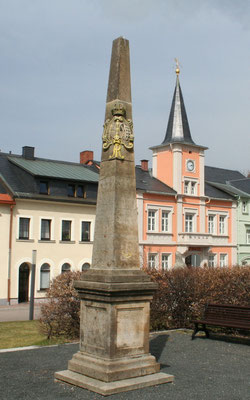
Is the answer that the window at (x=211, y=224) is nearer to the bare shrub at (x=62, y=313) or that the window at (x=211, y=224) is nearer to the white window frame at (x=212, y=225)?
the white window frame at (x=212, y=225)

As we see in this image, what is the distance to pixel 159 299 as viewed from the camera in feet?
48.5

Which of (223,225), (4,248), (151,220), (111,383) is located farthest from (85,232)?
(111,383)

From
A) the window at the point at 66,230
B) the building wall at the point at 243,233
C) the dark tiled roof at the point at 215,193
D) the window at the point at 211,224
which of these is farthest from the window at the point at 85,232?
the building wall at the point at 243,233

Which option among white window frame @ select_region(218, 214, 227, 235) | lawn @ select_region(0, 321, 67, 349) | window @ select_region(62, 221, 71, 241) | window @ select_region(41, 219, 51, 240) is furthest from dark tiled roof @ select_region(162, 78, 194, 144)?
lawn @ select_region(0, 321, 67, 349)

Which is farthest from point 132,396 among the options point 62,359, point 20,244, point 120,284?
point 20,244

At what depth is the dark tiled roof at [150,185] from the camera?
38.8 m

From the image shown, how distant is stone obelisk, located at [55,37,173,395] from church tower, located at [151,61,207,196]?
31651 millimetres

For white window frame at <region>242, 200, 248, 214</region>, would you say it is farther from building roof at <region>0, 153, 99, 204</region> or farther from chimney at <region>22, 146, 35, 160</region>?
chimney at <region>22, 146, 35, 160</region>

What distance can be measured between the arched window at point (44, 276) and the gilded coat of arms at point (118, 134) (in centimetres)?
2345

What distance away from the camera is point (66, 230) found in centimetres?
3309

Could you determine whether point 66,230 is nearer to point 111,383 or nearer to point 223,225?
point 223,225

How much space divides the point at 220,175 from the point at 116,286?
43341mm

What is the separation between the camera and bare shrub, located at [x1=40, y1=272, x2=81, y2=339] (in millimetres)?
13141

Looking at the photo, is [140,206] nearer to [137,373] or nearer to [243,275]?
[243,275]
